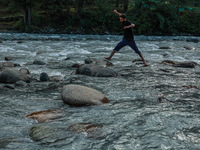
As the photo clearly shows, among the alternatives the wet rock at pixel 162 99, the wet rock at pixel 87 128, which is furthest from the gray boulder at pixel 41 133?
the wet rock at pixel 162 99

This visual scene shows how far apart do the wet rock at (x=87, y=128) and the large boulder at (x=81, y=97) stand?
3.22ft

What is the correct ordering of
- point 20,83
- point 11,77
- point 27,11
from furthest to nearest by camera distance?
1. point 27,11
2. point 11,77
3. point 20,83

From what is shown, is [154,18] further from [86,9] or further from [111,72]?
[111,72]

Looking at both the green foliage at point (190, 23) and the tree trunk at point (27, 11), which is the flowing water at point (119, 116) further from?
the green foliage at point (190, 23)

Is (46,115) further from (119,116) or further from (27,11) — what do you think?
(27,11)

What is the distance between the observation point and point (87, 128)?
3.56m

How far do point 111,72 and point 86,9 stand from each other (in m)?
29.9

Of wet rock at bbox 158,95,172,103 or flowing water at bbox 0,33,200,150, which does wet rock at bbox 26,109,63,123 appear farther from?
wet rock at bbox 158,95,172,103

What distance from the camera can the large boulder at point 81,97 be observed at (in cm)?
466

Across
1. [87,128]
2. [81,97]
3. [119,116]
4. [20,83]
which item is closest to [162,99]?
[119,116]

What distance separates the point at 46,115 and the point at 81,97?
856 mm

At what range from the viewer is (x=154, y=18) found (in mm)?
33031

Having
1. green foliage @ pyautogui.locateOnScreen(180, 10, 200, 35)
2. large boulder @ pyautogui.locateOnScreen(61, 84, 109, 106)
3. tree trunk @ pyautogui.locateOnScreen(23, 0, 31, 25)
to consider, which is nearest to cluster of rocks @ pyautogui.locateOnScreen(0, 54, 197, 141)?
large boulder @ pyautogui.locateOnScreen(61, 84, 109, 106)

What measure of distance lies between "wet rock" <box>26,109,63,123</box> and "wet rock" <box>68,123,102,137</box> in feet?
1.74
